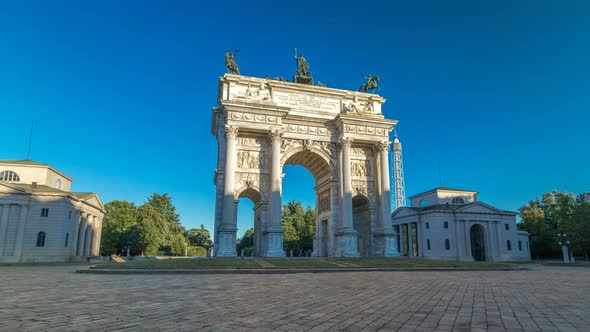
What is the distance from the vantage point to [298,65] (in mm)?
43594

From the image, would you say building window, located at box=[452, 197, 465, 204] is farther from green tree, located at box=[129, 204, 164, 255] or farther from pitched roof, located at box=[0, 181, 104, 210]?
pitched roof, located at box=[0, 181, 104, 210]

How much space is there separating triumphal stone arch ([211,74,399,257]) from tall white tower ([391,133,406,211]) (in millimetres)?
72919

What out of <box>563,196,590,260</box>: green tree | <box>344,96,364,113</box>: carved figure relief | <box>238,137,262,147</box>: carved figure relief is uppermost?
<box>344,96,364,113</box>: carved figure relief

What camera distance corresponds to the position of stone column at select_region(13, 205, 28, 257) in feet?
141

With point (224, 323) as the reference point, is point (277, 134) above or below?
above

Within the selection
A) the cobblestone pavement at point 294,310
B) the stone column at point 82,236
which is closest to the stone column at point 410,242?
the cobblestone pavement at point 294,310

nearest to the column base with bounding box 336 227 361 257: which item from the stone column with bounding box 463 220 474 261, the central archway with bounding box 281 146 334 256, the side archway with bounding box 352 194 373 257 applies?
the central archway with bounding box 281 146 334 256

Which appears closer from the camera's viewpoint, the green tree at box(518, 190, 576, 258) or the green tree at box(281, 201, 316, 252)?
the green tree at box(518, 190, 576, 258)

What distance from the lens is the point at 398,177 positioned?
112500 millimetres

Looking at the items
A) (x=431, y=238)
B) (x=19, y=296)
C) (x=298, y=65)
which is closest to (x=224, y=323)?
(x=19, y=296)

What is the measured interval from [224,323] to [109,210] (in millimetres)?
78176

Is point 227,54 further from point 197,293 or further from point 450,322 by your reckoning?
point 450,322

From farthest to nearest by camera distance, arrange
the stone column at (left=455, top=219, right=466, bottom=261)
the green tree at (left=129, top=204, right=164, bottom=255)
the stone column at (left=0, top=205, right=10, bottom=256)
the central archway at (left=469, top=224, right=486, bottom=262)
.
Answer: the green tree at (left=129, top=204, right=164, bottom=255) < the central archway at (left=469, top=224, right=486, bottom=262) < the stone column at (left=455, top=219, right=466, bottom=261) < the stone column at (left=0, top=205, right=10, bottom=256)

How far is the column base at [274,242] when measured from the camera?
33.0 m
